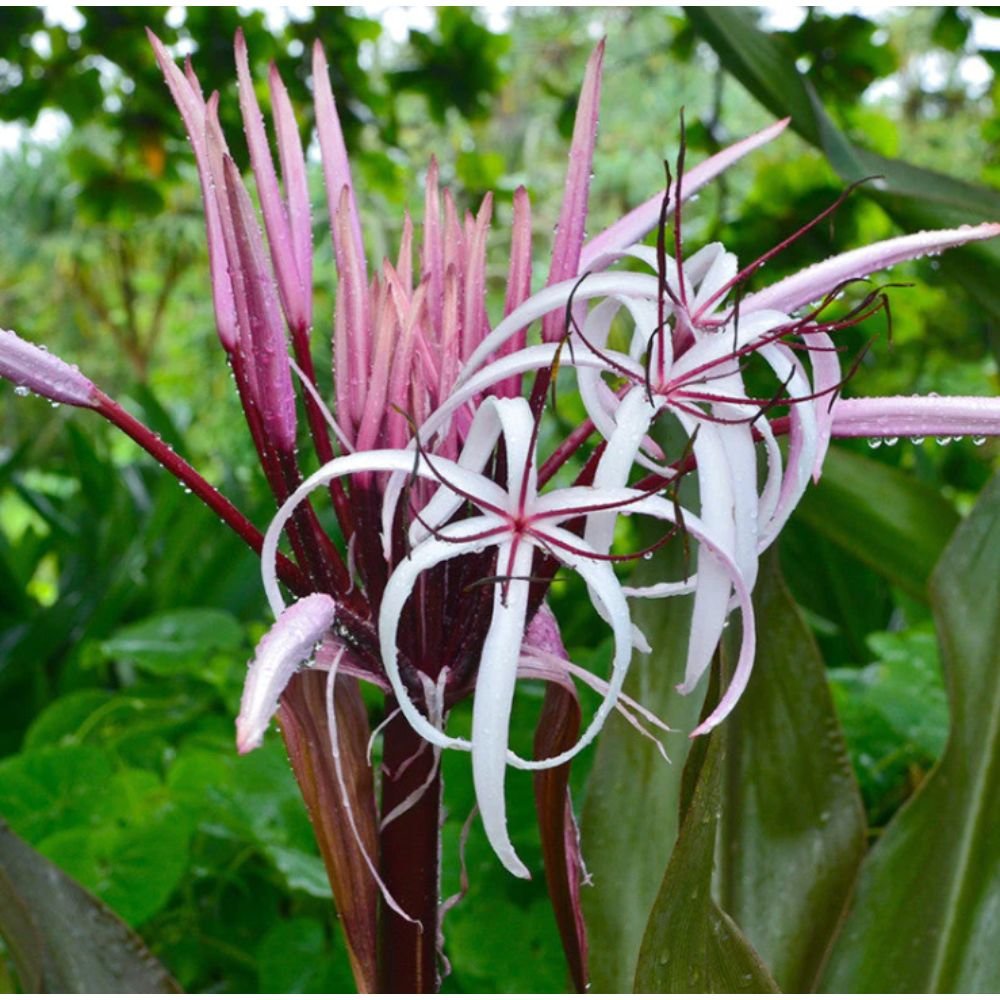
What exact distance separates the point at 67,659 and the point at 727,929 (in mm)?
1030

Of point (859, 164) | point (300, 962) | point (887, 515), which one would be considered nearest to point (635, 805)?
point (300, 962)

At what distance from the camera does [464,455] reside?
14.8 inches

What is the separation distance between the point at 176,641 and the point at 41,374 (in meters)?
0.67

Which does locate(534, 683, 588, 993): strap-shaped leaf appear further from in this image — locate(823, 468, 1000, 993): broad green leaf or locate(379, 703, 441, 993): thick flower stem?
locate(823, 468, 1000, 993): broad green leaf

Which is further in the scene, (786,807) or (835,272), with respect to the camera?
(786,807)

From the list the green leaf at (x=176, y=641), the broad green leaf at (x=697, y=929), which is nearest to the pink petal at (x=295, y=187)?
the broad green leaf at (x=697, y=929)

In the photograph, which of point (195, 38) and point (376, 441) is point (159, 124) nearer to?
point (195, 38)

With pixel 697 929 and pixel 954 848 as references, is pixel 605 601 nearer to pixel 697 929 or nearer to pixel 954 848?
pixel 697 929

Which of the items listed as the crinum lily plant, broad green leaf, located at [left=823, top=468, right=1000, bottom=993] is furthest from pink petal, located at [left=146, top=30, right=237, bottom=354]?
broad green leaf, located at [left=823, top=468, right=1000, bottom=993]

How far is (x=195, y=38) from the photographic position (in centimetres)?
132

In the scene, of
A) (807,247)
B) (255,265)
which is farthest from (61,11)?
(255,265)

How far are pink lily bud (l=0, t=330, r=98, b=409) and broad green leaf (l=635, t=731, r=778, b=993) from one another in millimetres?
238

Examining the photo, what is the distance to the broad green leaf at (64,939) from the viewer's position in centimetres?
47

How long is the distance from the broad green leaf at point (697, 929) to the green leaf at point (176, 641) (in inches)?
25.5
